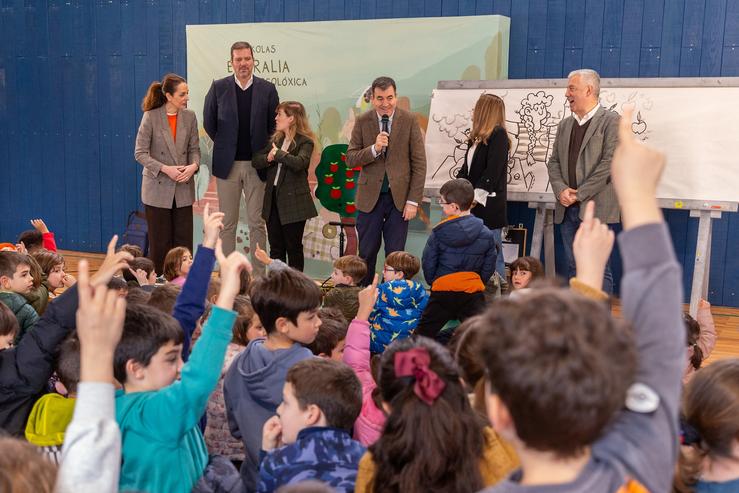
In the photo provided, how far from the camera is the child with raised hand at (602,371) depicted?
89cm

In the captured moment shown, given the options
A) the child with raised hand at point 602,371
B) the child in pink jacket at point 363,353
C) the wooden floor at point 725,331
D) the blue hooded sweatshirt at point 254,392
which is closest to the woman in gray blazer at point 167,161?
the wooden floor at point 725,331

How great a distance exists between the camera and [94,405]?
1230mm

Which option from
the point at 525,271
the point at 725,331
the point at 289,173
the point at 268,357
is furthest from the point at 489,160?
the point at 268,357

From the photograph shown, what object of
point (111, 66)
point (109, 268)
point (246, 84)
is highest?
point (111, 66)

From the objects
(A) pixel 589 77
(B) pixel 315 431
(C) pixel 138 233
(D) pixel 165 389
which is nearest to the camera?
(D) pixel 165 389

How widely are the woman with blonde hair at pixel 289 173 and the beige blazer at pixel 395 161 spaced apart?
0.38 metres

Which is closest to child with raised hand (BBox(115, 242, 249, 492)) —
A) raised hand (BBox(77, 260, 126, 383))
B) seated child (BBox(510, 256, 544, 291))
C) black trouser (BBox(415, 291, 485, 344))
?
raised hand (BBox(77, 260, 126, 383))

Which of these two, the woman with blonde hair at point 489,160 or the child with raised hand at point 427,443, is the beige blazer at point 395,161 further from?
the child with raised hand at point 427,443

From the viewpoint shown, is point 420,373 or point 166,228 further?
point 166,228

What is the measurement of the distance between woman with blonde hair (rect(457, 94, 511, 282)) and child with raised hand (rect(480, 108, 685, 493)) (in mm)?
3925

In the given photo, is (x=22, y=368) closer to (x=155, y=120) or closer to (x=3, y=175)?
(x=155, y=120)

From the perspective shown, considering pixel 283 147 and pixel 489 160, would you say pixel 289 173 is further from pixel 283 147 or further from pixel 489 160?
pixel 489 160

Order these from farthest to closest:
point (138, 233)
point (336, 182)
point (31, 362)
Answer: point (138, 233)
point (336, 182)
point (31, 362)

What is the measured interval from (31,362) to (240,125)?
3.44m
